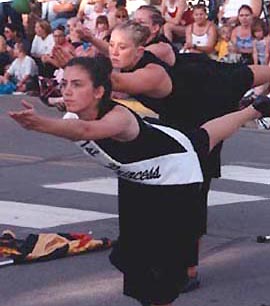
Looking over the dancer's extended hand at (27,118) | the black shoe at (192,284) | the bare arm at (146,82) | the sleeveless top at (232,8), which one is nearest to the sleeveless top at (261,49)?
the sleeveless top at (232,8)

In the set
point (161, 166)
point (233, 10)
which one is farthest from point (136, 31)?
point (233, 10)

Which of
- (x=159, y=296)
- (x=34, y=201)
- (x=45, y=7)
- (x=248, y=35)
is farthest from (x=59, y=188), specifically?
(x=45, y=7)

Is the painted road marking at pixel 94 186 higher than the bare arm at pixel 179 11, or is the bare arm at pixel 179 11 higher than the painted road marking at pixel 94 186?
the bare arm at pixel 179 11

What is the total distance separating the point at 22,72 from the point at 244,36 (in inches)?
157

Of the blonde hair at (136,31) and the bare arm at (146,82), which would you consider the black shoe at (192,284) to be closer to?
the bare arm at (146,82)

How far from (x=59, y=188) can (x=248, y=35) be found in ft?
21.0

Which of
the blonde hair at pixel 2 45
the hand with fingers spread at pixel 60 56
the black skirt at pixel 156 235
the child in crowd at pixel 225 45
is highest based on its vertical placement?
the hand with fingers spread at pixel 60 56

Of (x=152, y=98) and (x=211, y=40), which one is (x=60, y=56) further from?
(x=211, y=40)

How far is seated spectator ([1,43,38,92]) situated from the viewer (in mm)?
17906

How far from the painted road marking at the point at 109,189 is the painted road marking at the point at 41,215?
0.89 meters

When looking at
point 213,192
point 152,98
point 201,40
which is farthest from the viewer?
point 201,40

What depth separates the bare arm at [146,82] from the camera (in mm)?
5879

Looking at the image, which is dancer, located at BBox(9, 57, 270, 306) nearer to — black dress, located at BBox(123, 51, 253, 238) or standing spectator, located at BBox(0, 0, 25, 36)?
black dress, located at BBox(123, 51, 253, 238)

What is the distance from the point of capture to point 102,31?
55.8 ft
